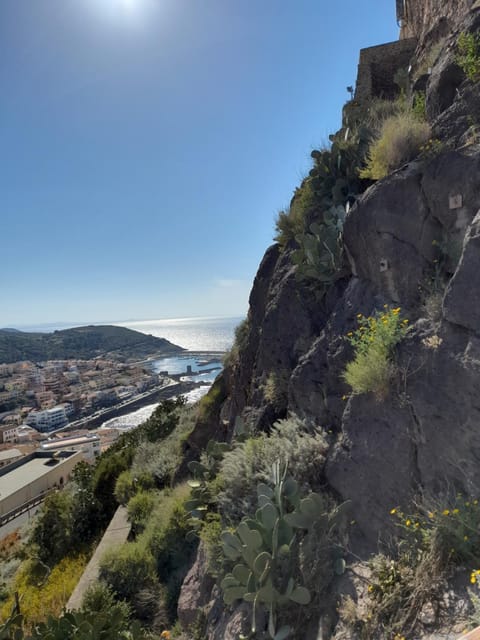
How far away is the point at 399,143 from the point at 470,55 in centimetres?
131

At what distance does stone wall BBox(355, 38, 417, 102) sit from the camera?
9023mm

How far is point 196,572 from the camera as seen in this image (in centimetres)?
463

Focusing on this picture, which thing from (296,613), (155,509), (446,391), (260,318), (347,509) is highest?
(260,318)

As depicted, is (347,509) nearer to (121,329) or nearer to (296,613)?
(296,613)

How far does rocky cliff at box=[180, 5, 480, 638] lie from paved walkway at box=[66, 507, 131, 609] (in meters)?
2.11

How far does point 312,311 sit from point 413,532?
3440 millimetres

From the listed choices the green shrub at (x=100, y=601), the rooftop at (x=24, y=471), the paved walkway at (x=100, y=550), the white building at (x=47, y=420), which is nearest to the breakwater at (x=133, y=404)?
the white building at (x=47, y=420)

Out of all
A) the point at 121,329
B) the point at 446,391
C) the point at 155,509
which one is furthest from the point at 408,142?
the point at 121,329

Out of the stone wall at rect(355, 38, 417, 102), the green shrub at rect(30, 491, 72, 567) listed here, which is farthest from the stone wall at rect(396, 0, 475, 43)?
the green shrub at rect(30, 491, 72, 567)

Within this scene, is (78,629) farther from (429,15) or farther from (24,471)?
(24,471)

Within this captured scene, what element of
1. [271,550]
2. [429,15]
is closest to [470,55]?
[271,550]

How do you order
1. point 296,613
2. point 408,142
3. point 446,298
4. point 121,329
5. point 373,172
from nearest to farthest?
1. point 296,613
2. point 446,298
3. point 408,142
4. point 373,172
5. point 121,329

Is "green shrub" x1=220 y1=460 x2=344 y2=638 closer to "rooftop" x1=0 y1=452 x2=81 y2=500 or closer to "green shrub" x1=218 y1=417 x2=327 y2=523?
"green shrub" x1=218 y1=417 x2=327 y2=523

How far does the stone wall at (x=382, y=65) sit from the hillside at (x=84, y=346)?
115 metres
